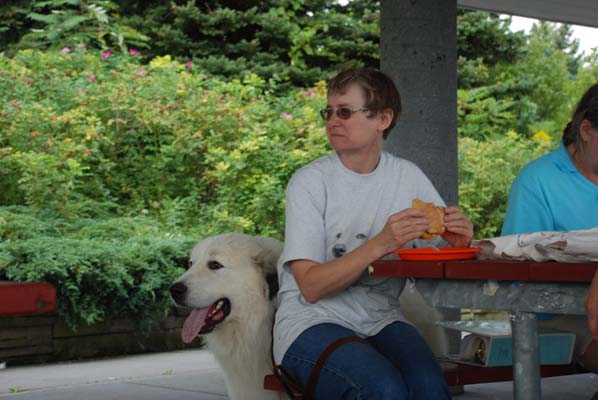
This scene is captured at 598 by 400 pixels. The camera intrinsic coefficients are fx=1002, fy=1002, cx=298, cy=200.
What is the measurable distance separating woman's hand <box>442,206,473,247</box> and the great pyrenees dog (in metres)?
0.61

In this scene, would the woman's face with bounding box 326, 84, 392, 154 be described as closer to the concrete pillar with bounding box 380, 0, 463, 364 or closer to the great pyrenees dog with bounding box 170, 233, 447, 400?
the great pyrenees dog with bounding box 170, 233, 447, 400

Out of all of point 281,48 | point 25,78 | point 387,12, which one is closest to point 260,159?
point 25,78

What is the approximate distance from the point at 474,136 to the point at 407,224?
13.1 m

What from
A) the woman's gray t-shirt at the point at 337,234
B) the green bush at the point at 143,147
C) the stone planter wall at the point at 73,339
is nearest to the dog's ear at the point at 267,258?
the woman's gray t-shirt at the point at 337,234

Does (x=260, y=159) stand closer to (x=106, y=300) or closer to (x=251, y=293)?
(x=106, y=300)

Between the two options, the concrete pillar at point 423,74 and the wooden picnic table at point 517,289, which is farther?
the concrete pillar at point 423,74

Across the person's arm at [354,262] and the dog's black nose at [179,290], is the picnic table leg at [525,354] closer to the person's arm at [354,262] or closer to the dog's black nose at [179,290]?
the person's arm at [354,262]

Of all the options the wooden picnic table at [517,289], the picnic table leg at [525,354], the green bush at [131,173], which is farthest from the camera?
the green bush at [131,173]

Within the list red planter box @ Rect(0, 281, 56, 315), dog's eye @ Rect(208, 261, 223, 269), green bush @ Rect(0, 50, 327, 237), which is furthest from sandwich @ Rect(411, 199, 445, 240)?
green bush @ Rect(0, 50, 327, 237)

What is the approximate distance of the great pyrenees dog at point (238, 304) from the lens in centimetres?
381

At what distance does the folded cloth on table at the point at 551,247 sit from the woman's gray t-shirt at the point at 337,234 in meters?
0.54

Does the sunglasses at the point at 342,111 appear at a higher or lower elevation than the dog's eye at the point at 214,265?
higher

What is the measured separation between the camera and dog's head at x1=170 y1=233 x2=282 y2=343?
12.5 feet

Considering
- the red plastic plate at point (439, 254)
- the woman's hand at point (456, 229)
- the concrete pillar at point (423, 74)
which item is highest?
the concrete pillar at point (423, 74)
